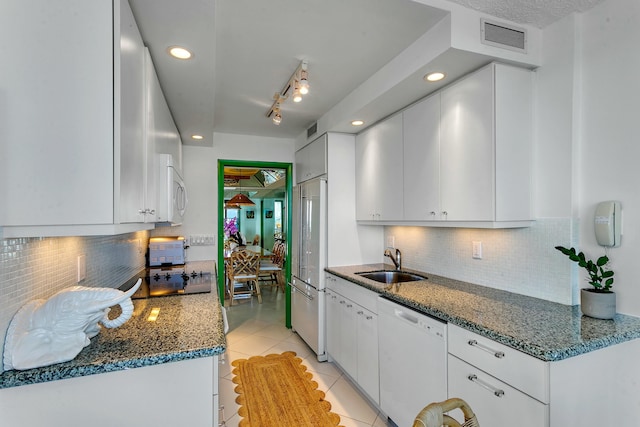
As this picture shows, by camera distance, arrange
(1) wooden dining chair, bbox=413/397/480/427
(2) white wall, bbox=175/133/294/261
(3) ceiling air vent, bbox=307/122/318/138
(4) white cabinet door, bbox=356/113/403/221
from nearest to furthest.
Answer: (1) wooden dining chair, bbox=413/397/480/427
(4) white cabinet door, bbox=356/113/403/221
(3) ceiling air vent, bbox=307/122/318/138
(2) white wall, bbox=175/133/294/261

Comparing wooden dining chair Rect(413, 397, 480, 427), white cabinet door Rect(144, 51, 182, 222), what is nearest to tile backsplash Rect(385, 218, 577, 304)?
wooden dining chair Rect(413, 397, 480, 427)

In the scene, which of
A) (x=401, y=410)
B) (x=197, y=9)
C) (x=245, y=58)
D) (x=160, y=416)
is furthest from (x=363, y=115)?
(x=160, y=416)

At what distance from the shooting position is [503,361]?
139cm

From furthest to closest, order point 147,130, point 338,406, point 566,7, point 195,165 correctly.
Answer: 1. point 195,165
2. point 338,406
3. point 566,7
4. point 147,130

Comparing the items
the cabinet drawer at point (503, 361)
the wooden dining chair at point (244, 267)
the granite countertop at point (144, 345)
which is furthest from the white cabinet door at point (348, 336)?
the wooden dining chair at point (244, 267)

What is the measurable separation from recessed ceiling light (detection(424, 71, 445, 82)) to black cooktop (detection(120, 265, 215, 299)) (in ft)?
6.51

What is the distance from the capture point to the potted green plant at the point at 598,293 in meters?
1.52

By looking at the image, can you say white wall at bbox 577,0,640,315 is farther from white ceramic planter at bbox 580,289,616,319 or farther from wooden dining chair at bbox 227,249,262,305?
wooden dining chair at bbox 227,249,262,305

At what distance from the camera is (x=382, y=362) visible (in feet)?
7.43

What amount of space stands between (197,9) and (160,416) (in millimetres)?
1620

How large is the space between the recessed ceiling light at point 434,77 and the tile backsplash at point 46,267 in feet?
6.97

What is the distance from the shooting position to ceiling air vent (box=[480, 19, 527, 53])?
5.71 ft

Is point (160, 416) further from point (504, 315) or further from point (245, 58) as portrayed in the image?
point (245, 58)

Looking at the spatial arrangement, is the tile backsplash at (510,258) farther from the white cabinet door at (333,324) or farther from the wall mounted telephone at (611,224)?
the white cabinet door at (333,324)
